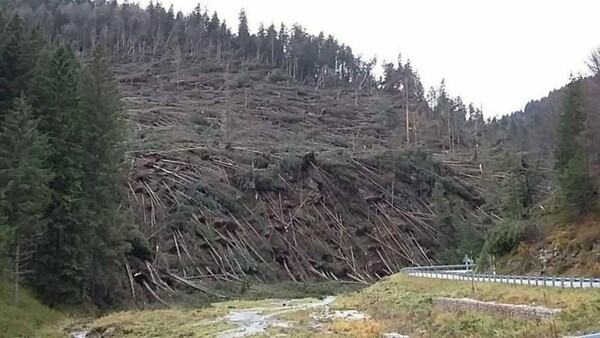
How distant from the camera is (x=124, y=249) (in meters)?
39.1

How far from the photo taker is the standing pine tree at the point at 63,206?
3347 centimetres

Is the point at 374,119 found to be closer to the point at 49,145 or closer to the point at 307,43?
the point at 307,43

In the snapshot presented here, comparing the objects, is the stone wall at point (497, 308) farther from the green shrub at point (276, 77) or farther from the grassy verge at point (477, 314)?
the green shrub at point (276, 77)

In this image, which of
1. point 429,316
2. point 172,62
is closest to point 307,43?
point 172,62

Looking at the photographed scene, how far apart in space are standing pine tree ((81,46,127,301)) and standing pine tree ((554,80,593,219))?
25.2 meters

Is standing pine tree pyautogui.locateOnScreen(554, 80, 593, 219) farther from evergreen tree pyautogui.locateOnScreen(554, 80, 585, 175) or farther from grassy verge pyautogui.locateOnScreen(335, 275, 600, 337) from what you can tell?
grassy verge pyautogui.locateOnScreen(335, 275, 600, 337)

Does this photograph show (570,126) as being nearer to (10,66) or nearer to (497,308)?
(497,308)

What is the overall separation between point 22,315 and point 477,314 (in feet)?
59.3

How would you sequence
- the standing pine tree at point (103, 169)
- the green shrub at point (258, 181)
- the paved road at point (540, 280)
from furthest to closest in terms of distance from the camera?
the green shrub at point (258, 181), the standing pine tree at point (103, 169), the paved road at point (540, 280)

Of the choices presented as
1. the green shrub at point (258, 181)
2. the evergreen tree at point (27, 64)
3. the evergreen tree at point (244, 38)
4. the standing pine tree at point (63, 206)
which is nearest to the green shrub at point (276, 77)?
the evergreen tree at point (244, 38)

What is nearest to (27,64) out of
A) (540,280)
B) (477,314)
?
(477,314)

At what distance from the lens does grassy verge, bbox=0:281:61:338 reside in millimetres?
24797

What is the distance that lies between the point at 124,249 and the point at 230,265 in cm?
1724

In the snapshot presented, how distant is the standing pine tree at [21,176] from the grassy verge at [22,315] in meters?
0.90
